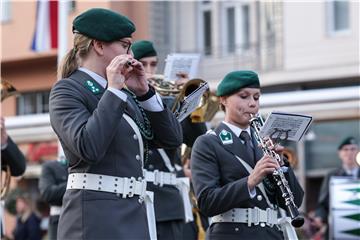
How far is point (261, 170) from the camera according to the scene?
496cm

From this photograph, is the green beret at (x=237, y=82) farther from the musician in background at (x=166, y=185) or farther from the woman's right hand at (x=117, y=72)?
the woman's right hand at (x=117, y=72)

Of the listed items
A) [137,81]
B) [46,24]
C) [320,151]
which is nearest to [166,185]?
[137,81]

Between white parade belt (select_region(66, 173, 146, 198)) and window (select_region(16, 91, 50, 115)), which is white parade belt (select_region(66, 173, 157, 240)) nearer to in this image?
white parade belt (select_region(66, 173, 146, 198))

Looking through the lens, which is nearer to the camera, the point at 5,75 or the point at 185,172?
Answer: the point at 185,172

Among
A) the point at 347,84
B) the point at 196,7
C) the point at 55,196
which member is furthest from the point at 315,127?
the point at 55,196

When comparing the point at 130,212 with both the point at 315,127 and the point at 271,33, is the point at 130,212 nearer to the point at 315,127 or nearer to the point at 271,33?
the point at 315,127

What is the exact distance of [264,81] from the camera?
1983cm

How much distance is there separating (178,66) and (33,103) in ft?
55.4

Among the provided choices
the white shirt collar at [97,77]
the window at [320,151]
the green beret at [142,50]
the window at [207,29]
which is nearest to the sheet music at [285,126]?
the white shirt collar at [97,77]

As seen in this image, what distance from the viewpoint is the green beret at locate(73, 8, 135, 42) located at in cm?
411

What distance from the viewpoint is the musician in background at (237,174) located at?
514 cm

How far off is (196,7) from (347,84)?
4944 mm

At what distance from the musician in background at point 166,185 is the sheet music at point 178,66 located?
0.06 meters

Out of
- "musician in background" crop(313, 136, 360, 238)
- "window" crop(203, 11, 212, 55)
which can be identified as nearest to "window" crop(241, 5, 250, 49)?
"window" crop(203, 11, 212, 55)
